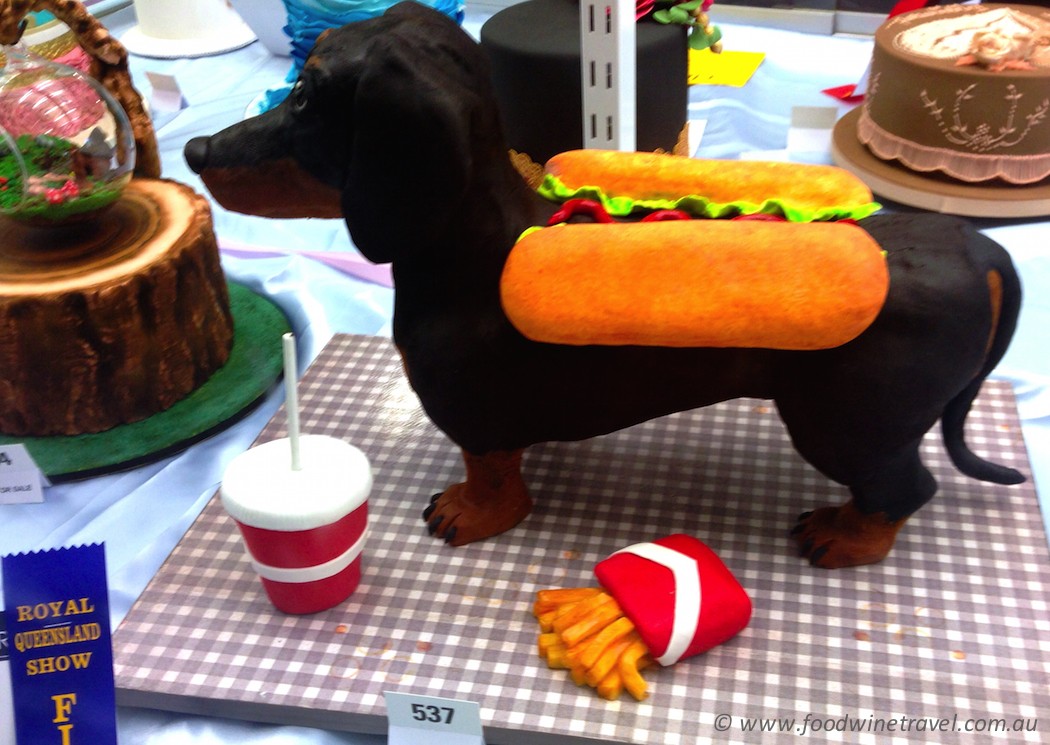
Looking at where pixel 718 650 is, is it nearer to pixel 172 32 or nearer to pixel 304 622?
pixel 304 622

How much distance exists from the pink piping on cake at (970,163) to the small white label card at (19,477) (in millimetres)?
1170

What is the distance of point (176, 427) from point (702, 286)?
24.9 inches

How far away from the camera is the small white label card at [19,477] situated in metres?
1.00

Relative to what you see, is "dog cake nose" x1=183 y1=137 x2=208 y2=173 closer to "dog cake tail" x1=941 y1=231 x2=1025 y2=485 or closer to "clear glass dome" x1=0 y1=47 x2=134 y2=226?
"clear glass dome" x1=0 y1=47 x2=134 y2=226

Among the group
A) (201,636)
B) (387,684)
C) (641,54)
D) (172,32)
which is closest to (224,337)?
(201,636)

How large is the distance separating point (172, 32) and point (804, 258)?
5.32 ft

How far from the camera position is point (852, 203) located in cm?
83

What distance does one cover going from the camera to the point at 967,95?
4.24 feet

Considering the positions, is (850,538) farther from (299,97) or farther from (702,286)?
(299,97)

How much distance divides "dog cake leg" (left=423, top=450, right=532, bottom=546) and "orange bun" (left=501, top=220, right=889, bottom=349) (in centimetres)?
18

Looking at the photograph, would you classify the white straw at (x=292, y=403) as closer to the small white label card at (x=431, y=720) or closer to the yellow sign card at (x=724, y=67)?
the small white label card at (x=431, y=720)

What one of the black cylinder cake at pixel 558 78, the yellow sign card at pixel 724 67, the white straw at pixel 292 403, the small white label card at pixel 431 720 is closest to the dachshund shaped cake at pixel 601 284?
the white straw at pixel 292 403

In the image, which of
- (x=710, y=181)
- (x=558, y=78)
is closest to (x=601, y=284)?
(x=710, y=181)

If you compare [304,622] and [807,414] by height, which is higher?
[807,414]
